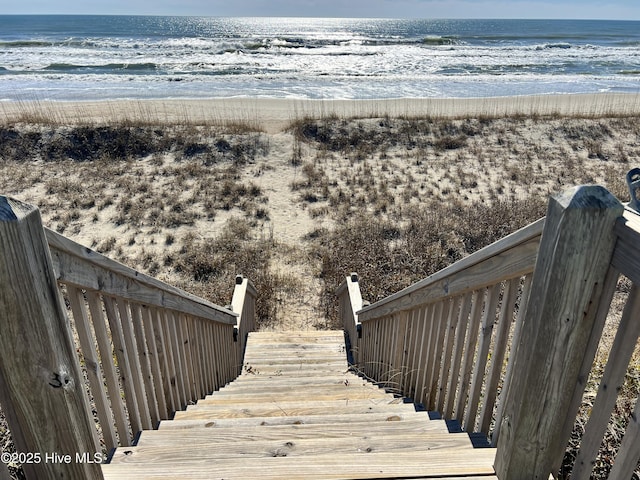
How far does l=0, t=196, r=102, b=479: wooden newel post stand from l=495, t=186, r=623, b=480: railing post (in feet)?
4.71

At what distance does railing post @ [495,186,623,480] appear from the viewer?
1.23m

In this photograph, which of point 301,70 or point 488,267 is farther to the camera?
point 301,70

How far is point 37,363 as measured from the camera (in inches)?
50.9

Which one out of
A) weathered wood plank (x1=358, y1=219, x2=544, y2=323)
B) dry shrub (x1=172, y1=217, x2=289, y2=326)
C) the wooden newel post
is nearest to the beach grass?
dry shrub (x1=172, y1=217, x2=289, y2=326)

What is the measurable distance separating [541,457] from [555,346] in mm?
466

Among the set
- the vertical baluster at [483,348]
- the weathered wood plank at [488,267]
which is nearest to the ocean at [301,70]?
the weathered wood plank at [488,267]

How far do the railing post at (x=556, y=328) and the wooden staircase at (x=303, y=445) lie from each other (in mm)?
287

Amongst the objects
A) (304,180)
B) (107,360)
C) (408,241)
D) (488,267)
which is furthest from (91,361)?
(304,180)

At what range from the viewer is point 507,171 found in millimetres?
12086

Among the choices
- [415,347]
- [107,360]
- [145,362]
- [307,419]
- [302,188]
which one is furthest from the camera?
[302,188]

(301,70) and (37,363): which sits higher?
(37,363)

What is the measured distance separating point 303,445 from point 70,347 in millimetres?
1210

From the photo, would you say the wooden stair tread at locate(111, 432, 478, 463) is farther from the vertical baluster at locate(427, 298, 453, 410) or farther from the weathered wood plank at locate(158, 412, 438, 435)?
the vertical baluster at locate(427, 298, 453, 410)

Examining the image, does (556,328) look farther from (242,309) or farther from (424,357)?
(242,309)
